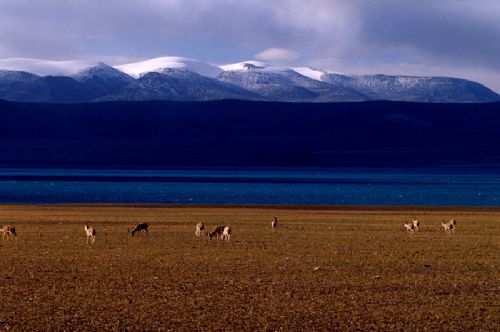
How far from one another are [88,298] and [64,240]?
1355 cm

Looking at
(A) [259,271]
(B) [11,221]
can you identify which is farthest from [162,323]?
(B) [11,221]

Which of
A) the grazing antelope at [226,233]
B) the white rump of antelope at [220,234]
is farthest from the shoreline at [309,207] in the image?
the grazing antelope at [226,233]

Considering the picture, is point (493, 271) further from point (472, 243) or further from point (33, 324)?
point (33, 324)

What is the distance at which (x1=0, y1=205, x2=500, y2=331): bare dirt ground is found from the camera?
16.3 m

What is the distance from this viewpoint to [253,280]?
826 inches

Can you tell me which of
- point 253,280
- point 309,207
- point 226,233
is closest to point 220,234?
point 226,233

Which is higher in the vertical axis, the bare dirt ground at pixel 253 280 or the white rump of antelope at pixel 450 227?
the white rump of antelope at pixel 450 227

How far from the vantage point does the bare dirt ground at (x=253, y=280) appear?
16328mm

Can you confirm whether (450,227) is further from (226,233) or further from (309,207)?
(309,207)

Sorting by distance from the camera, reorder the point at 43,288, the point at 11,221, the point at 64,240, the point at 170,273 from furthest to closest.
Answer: the point at 11,221, the point at 64,240, the point at 170,273, the point at 43,288

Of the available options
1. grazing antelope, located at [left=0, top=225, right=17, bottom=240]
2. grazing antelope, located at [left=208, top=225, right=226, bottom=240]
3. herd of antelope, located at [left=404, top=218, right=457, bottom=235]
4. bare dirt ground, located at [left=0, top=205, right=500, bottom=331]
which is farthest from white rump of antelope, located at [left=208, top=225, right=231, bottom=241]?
herd of antelope, located at [left=404, top=218, right=457, bottom=235]

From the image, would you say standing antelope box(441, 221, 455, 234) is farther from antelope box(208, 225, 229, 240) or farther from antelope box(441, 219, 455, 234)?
antelope box(208, 225, 229, 240)

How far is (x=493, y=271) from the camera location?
2316 cm

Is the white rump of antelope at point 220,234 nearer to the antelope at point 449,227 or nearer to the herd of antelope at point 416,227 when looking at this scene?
the herd of antelope at point 416,227
